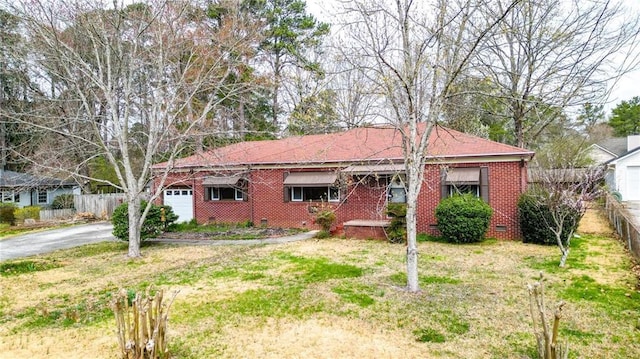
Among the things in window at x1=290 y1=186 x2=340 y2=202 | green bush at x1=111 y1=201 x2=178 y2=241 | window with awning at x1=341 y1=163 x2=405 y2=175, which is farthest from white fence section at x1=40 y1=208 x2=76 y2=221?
window with awning at x1=341 y1=163 x2=405 y2=175

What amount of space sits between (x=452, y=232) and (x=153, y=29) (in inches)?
449

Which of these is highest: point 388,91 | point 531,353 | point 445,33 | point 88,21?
point 88,21

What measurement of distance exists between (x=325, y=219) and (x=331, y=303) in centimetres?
791

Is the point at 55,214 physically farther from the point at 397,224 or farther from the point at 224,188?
the point at 397,224

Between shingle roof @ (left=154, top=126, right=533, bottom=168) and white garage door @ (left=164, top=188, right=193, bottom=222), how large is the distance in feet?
5.16

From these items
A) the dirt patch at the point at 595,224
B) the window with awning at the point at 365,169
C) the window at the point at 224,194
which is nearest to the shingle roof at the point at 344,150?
the window with awning at the point at 365,169

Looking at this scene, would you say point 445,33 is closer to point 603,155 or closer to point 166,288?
point 166,288

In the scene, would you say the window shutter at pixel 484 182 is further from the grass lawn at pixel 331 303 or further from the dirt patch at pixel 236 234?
the dirt patch at pixel 236 234

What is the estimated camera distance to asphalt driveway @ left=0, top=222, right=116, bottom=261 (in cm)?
1305

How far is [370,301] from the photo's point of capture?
6840 mm

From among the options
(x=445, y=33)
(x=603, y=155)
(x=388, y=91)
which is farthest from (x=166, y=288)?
(x=603, y=155)

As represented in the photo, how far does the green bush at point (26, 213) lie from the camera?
2097 cm

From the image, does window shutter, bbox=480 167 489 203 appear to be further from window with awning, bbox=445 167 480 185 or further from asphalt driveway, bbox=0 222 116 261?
asphalt driveway, bbox=0 222 116 261

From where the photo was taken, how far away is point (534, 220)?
12.2 m
